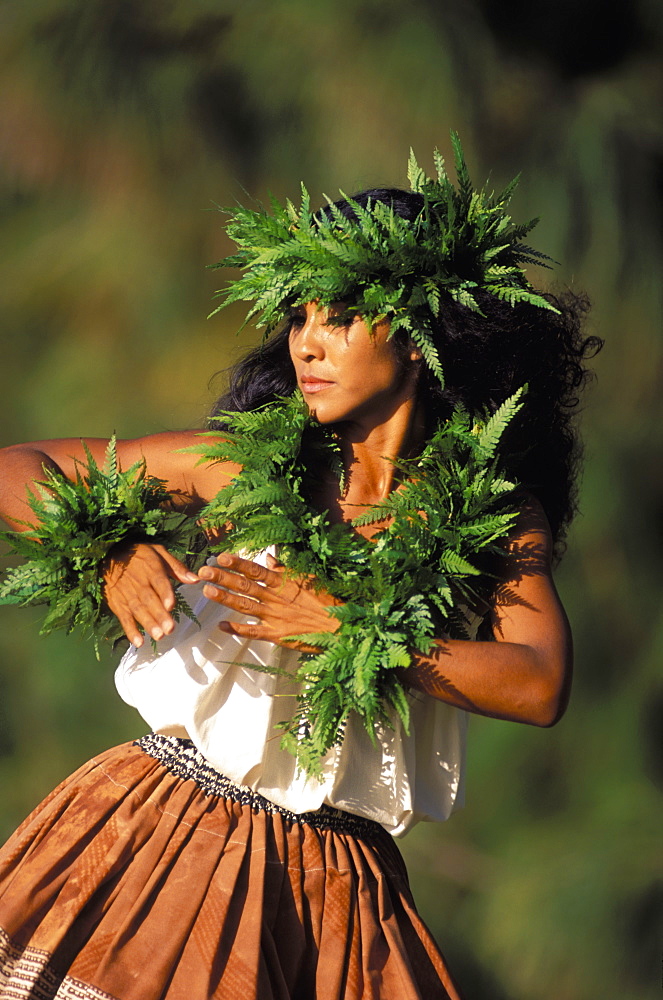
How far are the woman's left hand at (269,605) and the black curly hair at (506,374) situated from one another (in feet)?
1.43

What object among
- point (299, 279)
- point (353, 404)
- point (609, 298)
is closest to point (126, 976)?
point (353, 404)

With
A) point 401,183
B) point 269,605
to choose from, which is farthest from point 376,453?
point 401,183

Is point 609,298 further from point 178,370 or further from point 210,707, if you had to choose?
point 210,707

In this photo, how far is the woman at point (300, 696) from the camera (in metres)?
1.41

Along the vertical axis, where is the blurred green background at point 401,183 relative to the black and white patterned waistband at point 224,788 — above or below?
above

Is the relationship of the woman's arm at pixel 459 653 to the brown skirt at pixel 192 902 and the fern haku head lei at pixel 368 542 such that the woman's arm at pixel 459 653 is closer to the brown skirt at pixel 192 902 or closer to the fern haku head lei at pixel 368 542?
the fern haku head lei at pixel 368 542

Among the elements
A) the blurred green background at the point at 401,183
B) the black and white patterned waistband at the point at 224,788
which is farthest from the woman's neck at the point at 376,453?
the blurred green background at the point at 401,183

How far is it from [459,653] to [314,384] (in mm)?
491

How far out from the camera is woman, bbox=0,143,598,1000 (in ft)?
4.61

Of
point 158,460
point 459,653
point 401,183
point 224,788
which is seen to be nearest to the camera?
point 459,653

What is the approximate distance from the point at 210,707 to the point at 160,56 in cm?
236

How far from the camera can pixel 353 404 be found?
5.38 ft

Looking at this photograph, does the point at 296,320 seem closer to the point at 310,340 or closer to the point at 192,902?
the point at 310,340

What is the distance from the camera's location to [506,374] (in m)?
1.76
